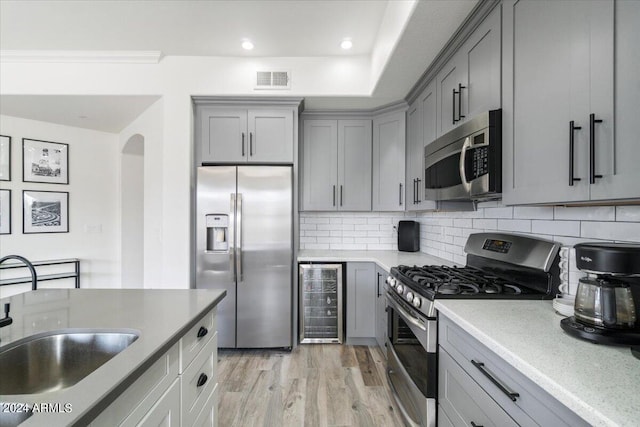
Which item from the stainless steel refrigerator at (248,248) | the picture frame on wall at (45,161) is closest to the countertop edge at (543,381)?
the stainless steel refrigerator at (248,248)

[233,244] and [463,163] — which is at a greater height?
[463,163]

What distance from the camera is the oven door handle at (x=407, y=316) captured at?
160 cm

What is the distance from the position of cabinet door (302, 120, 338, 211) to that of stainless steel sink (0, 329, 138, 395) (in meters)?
2.43

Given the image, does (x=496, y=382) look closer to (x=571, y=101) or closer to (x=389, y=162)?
(x=571, y=101)

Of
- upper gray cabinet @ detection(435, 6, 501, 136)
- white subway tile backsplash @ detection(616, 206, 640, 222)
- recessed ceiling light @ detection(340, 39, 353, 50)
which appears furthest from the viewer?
recessed ceiling light @ detection(340, 39, 353, 50)

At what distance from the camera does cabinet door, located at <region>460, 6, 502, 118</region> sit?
4.94ft

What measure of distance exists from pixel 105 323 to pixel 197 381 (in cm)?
45

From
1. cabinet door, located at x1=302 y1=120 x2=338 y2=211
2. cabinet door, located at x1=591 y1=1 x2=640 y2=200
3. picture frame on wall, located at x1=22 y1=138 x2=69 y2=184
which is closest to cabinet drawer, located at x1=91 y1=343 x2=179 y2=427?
cabinet door, located at x1=591 y1=1 x2=640 y2=200

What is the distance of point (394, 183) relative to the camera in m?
3.19

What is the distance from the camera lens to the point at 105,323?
3.77 ft

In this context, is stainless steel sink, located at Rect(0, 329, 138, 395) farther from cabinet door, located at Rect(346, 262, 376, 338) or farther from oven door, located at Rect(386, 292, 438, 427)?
cabinet door, located at Rect(346, 262, 376, 338)

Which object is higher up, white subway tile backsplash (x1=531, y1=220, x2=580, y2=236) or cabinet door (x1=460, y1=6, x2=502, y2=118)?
cabinet door (x1=460, y1=6, x2=502, y2=118)

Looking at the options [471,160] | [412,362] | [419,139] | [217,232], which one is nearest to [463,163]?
[471,160]

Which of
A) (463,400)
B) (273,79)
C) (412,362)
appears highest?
(273,79)
